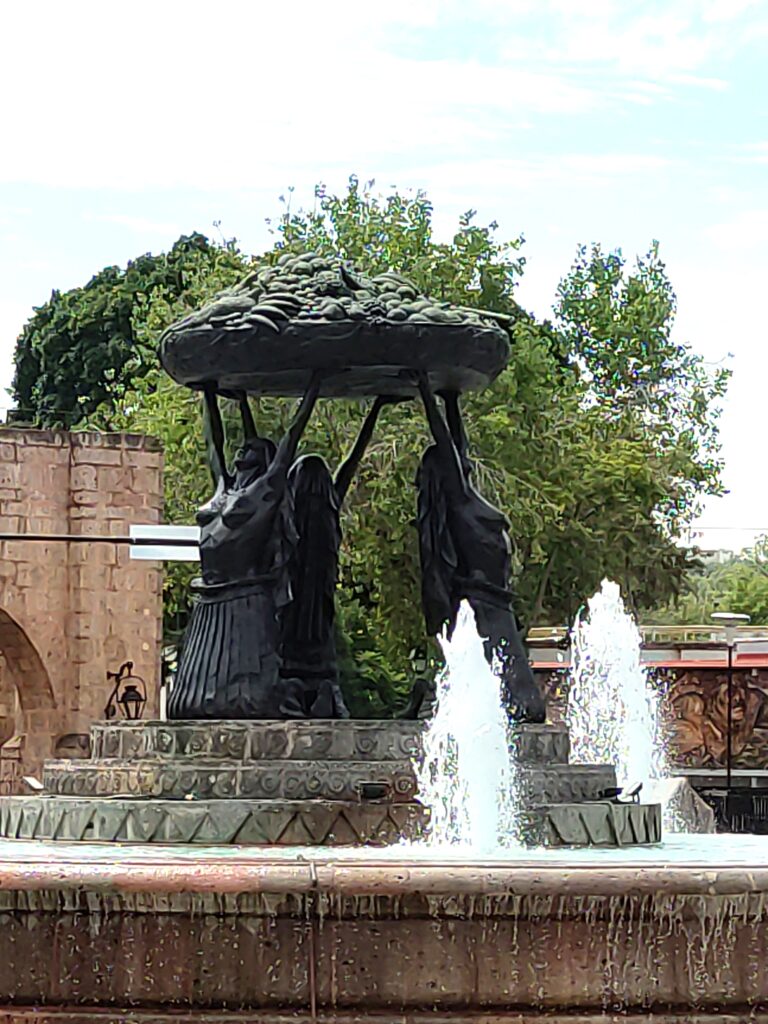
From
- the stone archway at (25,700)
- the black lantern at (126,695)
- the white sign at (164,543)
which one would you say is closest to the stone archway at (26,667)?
the stone archway at (25,700)

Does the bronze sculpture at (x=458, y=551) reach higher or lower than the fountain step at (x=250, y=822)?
higher

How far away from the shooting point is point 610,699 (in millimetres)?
20531

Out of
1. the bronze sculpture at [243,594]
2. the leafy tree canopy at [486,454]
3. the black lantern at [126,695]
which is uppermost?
the leafy tree canopy at [486,454]

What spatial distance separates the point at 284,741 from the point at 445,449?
2.13 meters

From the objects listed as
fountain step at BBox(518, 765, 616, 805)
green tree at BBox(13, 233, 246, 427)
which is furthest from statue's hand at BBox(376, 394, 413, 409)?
green tree at BBox(13, 233, 246, 427)

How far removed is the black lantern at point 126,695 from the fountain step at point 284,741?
15245 mm

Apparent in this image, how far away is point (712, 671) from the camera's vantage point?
3622cm

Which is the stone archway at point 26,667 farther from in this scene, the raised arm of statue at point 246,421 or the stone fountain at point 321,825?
the raised arm of statue at point 246,421

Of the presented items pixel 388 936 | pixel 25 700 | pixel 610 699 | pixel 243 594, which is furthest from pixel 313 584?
pixel 25 700

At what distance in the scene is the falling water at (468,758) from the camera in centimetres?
1015

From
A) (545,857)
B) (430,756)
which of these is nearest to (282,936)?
(545,857)

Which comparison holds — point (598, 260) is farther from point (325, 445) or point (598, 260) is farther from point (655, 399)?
point (325, 445)

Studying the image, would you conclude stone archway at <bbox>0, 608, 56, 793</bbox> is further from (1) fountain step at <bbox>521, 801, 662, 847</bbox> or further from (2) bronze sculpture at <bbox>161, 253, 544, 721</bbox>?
(1) fountain step at <bbox>521, 801, 662, 847</bbox>

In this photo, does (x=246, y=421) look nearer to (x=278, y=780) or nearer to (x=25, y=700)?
(x=278, y=780)
